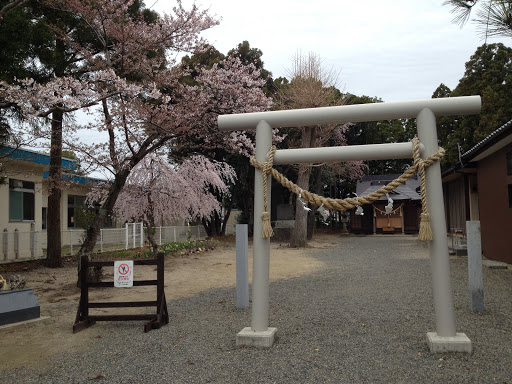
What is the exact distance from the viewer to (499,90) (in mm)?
23438

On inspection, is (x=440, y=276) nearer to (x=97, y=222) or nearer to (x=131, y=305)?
(x=131, y=305)

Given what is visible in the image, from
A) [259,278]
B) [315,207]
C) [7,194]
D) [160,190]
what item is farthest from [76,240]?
[259,278]

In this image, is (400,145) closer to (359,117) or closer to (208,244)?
(359,117)

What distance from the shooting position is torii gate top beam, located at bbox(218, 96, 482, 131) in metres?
4.43

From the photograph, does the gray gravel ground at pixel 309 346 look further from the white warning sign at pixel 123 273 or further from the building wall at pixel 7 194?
the building wall at pixel 7 194

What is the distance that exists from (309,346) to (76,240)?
15716 millimetres

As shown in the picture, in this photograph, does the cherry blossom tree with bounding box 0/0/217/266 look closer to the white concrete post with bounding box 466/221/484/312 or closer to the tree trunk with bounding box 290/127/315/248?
the white concrete post with bounding box 466/221/484/312

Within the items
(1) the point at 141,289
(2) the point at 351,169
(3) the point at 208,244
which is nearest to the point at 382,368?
(1) the point at 141,289

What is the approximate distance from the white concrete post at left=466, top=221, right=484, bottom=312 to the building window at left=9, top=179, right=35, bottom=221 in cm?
1393

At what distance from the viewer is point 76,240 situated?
17922 mm

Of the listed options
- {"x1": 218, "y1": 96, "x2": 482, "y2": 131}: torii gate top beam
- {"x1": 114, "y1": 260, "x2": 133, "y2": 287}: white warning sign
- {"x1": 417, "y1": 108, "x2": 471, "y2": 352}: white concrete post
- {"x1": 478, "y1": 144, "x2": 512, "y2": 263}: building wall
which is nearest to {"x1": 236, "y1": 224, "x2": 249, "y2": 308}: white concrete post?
{"x1": 114, "y1": 260, "x2": 133, "y2": 287}: white warning sign

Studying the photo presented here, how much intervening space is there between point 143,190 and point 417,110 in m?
11.6

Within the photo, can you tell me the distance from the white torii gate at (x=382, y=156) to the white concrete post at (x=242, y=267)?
1.99 m

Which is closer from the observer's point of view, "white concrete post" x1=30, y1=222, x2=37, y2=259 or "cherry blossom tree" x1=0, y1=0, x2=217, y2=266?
"cherry blossom tree" x1=0, y1=0, x2=217, y2=266
